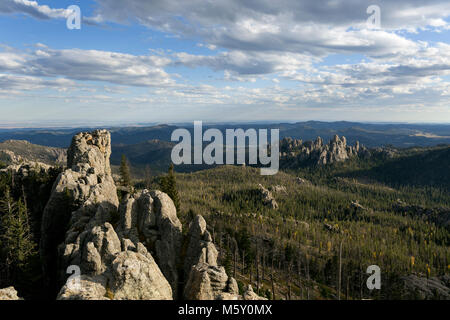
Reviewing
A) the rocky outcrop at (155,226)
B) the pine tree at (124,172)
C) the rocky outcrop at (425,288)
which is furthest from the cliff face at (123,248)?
the rocky outcrop at (425,288)

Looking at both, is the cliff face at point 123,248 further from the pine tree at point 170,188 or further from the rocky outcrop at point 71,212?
the pine tree at point 170,188

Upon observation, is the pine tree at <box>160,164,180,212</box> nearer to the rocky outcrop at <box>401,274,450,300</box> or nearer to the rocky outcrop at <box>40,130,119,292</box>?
the rocky outcrop at <box>40,130,119,292</box>

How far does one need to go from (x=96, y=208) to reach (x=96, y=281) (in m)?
34.4

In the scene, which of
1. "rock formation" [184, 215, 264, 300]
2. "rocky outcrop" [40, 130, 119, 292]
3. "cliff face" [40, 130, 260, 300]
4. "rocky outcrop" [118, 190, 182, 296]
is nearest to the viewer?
"cliff face" [40, 130, 260, 300]

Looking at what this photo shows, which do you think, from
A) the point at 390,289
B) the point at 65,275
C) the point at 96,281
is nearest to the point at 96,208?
the point at 65,275

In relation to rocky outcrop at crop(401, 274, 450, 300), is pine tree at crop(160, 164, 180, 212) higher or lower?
higher

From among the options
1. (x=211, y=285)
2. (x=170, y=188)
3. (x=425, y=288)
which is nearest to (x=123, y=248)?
(x=211, y=285)

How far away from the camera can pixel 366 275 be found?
13850 centimetres

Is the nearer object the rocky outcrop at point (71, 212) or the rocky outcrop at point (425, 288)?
the rocky outcrop at point (71, 212)

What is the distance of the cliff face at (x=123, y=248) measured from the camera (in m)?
30.1

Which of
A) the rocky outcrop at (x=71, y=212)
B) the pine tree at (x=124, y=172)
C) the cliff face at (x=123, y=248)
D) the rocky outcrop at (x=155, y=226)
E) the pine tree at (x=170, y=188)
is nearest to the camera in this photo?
the cliff face at (x=123, y=248)

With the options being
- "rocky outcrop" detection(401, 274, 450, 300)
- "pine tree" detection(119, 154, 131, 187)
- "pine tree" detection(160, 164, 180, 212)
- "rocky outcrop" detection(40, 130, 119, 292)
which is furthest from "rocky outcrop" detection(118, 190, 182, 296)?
"rocky outcrop" detection(401, 274, 450, 300)

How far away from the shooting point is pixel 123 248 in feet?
144

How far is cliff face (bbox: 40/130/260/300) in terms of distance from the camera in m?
30.1
